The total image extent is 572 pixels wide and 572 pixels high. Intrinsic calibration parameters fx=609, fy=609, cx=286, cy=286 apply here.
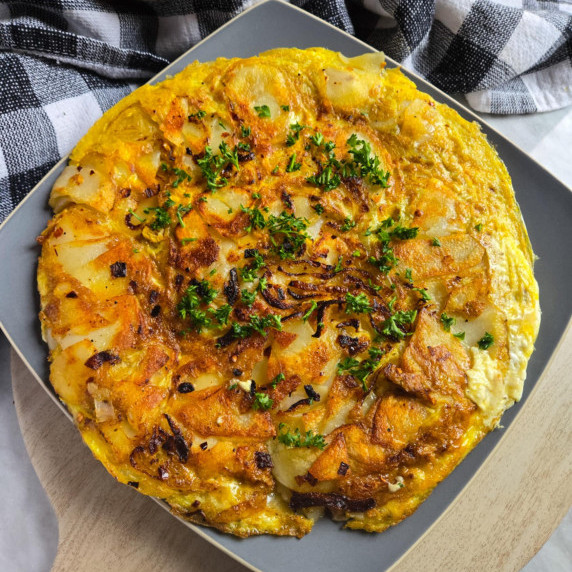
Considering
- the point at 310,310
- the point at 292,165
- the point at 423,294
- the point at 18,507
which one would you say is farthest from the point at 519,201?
the point at 18,507

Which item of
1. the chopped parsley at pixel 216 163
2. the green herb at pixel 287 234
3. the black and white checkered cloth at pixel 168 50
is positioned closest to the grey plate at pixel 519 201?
the black and white checkered cloth at pixel 168 50

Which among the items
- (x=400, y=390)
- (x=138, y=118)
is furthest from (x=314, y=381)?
(x=138, y=118)

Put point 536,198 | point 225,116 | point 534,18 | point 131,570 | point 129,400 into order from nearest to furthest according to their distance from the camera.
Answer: point 129,400 → point 225,116 → point 131,570 → point 536,198 → point 534,18

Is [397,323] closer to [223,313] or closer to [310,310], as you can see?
[310,310]

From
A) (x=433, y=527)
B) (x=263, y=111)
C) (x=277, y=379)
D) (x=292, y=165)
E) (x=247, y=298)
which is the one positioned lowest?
(x=433, y=527)

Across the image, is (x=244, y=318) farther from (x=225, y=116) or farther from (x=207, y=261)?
(x=225, y=116)

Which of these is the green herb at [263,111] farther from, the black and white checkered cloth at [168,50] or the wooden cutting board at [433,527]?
the wooden cutting board at [433,527]

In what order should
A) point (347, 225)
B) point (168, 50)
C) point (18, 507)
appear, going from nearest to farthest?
point (347, 225), point (18, 507), point (168, 50)
